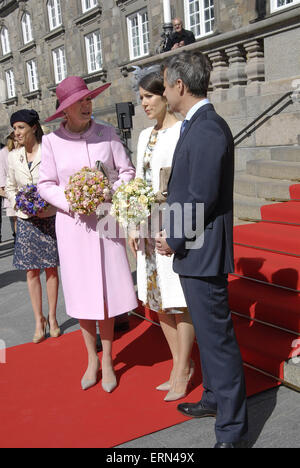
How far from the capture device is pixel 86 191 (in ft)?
10.8

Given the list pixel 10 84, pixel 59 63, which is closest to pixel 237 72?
pixel 59 63

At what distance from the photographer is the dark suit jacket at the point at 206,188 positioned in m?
2.45

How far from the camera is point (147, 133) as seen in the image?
3.43 metres

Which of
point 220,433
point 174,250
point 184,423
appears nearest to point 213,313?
point 174,250

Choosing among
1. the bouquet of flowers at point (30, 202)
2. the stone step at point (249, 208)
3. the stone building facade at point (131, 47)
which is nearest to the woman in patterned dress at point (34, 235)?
the bouquet of flowers at point (30, 202)

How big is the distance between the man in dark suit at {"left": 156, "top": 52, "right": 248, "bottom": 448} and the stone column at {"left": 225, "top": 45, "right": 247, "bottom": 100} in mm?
6989

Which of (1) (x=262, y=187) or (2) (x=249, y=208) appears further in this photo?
(1) (x=262, y=187)

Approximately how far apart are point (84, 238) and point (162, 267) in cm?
63

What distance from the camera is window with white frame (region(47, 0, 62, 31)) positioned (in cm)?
2195

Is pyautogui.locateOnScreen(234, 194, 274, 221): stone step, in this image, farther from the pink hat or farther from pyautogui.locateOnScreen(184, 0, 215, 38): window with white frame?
pyautogui.locateOnScreen(184, 0, 215, 38): window with white frame

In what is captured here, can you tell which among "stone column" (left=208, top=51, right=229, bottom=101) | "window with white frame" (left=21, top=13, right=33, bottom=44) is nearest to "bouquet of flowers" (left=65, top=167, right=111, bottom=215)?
"stone column" (left=208, top=51, right=229, bottom=101)

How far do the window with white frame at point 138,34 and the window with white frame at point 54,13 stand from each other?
5.90 metres

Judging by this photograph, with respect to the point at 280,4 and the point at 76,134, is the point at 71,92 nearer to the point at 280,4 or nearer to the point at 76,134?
the point at 76,134

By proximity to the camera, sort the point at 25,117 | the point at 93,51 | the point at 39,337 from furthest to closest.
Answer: the point at 93,51
the point at 39,337
the point at 25,117
